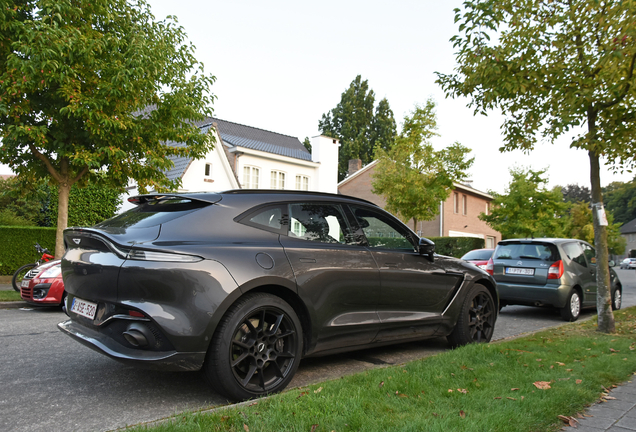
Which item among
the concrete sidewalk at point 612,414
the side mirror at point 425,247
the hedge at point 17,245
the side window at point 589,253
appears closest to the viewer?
the concrete sidewalk at point 612,414

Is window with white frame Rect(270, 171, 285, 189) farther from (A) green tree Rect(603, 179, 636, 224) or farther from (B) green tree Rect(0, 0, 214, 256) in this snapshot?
(A) green tree Rect(603, 179, 636, 224)

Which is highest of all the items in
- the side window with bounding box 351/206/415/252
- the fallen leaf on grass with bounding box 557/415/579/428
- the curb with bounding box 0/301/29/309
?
the side window with bounding box 351/206/415/252

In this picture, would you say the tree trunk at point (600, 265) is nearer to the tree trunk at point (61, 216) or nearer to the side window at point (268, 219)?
the side window at point (268, 219)

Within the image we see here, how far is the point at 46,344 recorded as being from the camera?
18.8 ft

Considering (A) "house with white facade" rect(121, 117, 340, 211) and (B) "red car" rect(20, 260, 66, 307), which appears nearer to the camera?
(B) "red car" rect(20, 260, 66, 307)

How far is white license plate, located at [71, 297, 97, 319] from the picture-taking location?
3750 mm

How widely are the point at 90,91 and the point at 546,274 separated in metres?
10.4

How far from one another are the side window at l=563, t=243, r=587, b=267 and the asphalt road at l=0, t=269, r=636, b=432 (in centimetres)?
489

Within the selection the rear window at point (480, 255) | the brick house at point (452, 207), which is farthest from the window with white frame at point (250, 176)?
A: the rear window at point (480, 255)

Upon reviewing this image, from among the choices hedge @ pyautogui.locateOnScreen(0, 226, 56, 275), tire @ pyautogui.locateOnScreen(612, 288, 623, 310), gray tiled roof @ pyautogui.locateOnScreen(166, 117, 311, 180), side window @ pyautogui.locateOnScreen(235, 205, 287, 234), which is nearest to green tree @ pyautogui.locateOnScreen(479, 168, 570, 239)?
gray tiled roof @ pyautogui.locateOnScreen(166, 117, 311, 180)

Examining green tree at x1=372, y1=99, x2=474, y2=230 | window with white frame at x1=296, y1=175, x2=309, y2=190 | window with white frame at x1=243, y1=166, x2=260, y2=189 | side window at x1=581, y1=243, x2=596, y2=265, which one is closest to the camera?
side window at x1=581, y1=243, x2=596, y2=265

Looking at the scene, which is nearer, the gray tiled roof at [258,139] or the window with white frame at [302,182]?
the gray tiled roof at [258,139]

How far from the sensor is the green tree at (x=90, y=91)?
1008 cm

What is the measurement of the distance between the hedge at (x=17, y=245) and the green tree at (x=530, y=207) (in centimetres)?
2776
